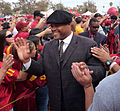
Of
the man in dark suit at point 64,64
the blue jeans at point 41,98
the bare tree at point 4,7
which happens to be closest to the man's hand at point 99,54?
the man in dark suit at point 64,64

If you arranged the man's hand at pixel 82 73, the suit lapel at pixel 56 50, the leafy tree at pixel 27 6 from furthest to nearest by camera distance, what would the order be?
the leafy tree at pixel 27 6 < the suit lapel at pixel 56 50 < the man's hand at pixel 82 73

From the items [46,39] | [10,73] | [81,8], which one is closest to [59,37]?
[10,73]

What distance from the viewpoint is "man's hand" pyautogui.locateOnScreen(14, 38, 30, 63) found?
77.5 inches

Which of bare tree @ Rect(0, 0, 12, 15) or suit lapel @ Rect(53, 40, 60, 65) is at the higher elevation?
bare tree @ Rect(0, 0, 12, 15)

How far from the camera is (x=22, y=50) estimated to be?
1.99 meters

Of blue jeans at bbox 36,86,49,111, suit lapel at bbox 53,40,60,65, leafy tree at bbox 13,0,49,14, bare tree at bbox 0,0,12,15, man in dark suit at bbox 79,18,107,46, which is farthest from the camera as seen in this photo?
bare tree at bbox 0,0,12,15

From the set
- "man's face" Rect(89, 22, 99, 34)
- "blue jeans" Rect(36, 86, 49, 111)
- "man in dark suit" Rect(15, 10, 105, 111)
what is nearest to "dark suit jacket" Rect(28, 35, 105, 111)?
"man in dark suit" Rect(15, 10, 105, 111)

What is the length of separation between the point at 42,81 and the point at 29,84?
203mm

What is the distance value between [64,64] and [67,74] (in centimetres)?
13

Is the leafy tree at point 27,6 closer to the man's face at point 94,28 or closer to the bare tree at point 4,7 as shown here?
the bare tree at point 4,7

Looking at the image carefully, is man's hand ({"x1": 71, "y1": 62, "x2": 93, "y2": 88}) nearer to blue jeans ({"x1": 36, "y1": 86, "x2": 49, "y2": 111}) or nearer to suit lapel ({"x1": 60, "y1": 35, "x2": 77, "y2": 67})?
suit lapel ({"x1": 60, "y1": 35, "x2": 77, "y2": 67})

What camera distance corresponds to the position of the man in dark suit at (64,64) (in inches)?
76.6

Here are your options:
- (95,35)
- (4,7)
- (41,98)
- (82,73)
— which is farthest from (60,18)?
(4,7)

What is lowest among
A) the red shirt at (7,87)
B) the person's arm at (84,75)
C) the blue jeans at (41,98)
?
the blue jeans at (41,98)
